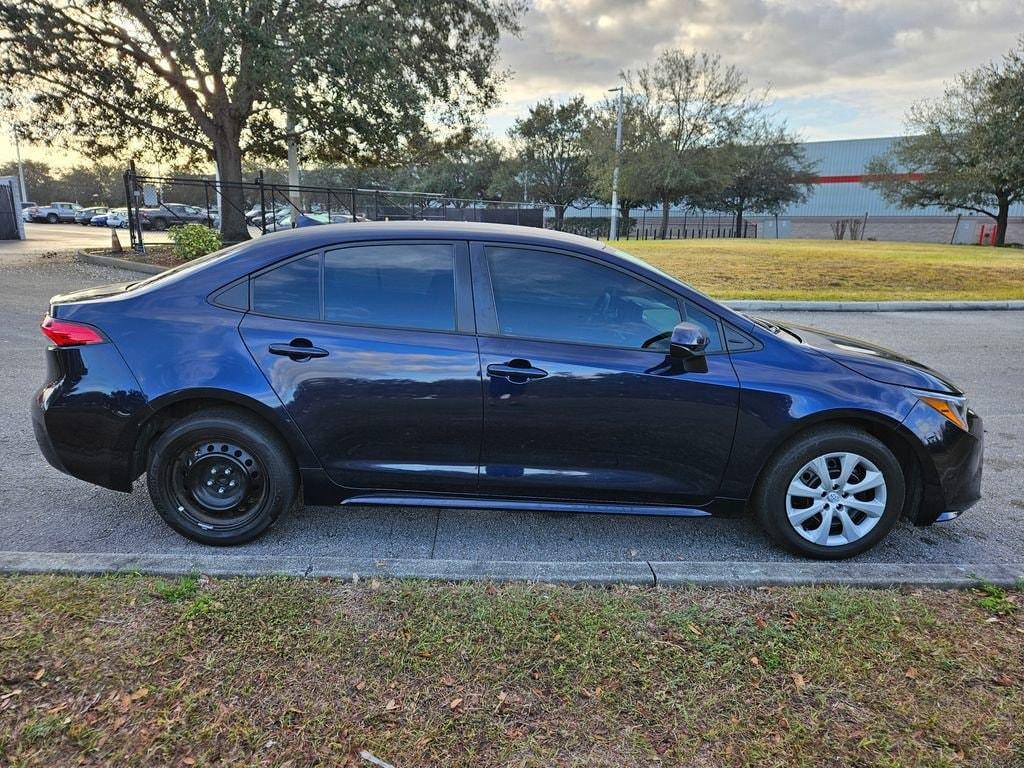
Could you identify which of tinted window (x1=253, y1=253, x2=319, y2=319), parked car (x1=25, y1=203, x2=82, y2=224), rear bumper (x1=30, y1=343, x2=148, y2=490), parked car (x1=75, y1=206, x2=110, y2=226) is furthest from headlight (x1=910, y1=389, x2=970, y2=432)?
parked car (x1=25, y1=203, x2=82, y2=224)

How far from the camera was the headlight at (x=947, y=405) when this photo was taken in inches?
129

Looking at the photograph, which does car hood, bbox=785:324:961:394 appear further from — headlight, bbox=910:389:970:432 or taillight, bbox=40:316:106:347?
taillight, bbox=40:316:106:347

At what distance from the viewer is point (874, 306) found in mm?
12445

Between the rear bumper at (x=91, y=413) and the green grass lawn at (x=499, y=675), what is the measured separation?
662mm

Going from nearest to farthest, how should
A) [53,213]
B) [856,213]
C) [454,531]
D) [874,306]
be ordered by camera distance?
[454,531]
[874,306]
[53,213]
[856,213]

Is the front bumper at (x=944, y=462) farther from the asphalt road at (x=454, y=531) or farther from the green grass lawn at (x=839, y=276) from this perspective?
the green grass lawn at (x=839, y=276)

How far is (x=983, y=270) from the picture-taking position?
18.4 m

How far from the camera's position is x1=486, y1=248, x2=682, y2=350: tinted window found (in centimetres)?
329

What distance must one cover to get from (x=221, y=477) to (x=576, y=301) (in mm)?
1989

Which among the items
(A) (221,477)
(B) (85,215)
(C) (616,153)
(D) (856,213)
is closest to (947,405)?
(A) (221,477)

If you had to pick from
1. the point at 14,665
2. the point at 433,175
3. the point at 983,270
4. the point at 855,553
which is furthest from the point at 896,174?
the point at 14,665

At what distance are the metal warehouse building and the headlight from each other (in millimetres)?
49292

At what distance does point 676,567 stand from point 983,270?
65.5 ft

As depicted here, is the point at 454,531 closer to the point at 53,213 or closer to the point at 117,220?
the point at 117,220
